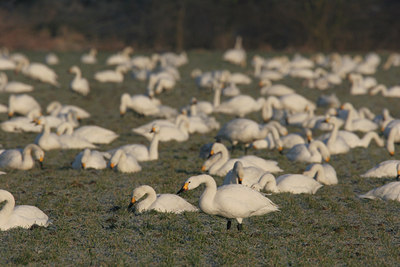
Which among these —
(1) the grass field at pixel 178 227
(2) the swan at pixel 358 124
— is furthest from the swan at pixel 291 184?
(2) the swan at pixel 358 124

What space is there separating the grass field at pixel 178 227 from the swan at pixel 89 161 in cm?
20

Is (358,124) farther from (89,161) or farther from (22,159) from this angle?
(22,159)

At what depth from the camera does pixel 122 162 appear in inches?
476

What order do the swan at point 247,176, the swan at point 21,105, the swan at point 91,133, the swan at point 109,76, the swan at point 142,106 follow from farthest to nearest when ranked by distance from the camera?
1. the swan at point 109,76
2. the swan at point 142,106
3. the swan at point 21,105
4. the swan at point 91,133
5. the swan at point 247,176

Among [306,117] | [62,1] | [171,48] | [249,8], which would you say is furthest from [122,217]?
[62,1]

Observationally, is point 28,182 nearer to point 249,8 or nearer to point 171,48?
point 171,48

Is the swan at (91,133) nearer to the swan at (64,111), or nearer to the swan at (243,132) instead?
the swan at (64,111)

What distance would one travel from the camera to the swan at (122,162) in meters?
12.0

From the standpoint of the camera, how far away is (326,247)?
7.60 metres

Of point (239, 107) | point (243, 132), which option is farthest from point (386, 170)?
point (239, 107)

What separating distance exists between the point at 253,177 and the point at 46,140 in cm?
603

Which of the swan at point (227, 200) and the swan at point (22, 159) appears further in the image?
the swan at point (22, 159)

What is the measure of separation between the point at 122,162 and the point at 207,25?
43194mm

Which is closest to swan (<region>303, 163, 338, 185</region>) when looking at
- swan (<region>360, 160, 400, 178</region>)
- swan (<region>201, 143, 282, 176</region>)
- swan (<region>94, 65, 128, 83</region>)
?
swan (<region>360, 160, 400, 178</region>)
